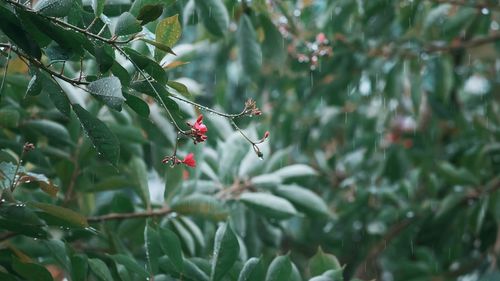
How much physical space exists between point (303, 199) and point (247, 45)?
0.44 meters

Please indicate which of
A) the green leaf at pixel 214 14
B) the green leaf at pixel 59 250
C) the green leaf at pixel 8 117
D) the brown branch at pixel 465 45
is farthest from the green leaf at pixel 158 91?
the brown branch at pixel 465 45

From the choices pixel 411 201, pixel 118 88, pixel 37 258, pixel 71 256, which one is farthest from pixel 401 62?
pixel 118 88

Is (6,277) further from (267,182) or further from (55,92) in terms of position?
(267,182)

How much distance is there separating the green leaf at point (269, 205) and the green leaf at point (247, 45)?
1.30 ft

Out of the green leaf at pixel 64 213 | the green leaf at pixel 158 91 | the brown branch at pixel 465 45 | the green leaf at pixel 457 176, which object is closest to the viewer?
the green leaf at pixel 158 91

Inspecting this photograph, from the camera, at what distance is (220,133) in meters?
2.42

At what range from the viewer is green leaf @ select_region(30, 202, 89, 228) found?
1393 millimetres

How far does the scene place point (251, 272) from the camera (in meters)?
1.49

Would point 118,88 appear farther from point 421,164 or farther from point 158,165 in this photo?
point 421,164

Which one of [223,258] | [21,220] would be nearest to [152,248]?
[223,258]

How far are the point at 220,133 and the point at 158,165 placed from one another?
10.3 inches

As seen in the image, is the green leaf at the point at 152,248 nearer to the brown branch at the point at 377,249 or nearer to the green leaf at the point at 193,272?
the green leaf at the point at 193,272

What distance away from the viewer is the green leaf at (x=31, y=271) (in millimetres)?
1438

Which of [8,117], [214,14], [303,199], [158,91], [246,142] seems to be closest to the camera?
[158,91]
